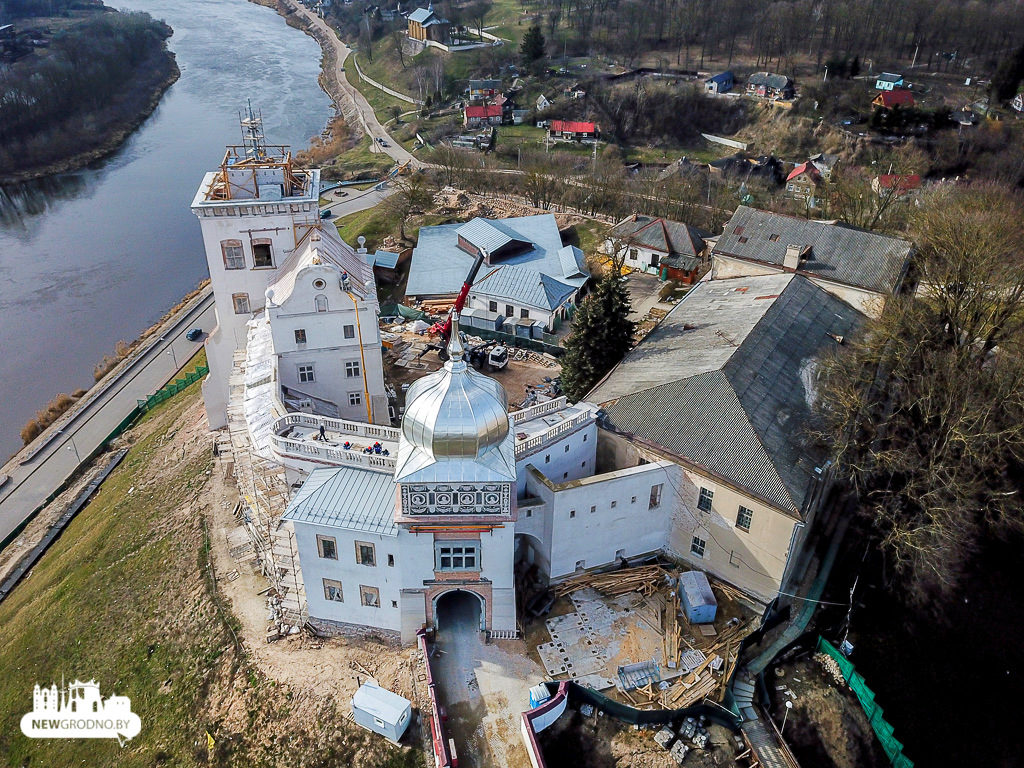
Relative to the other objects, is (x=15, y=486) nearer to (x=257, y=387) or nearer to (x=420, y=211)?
(x=257, y=387)

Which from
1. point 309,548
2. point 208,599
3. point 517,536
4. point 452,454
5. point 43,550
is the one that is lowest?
point 43,550

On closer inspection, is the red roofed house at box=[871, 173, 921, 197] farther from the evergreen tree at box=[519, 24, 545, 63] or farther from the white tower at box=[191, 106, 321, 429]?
the evergreen tree at box=[519, 24, 545, 63]

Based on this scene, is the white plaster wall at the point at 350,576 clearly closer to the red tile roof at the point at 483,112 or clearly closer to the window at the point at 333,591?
the window at the point at 333,591

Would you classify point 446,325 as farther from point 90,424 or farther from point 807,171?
point 807,171

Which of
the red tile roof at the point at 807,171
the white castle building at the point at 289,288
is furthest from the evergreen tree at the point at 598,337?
the red tile roof at the point at 807,171

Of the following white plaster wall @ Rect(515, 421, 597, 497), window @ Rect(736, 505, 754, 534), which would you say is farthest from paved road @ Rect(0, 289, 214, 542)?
window @ Rect(736, 505, 754, 534)

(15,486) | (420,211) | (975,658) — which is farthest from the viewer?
(420,211)

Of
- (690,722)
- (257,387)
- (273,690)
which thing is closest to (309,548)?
(273,690)
